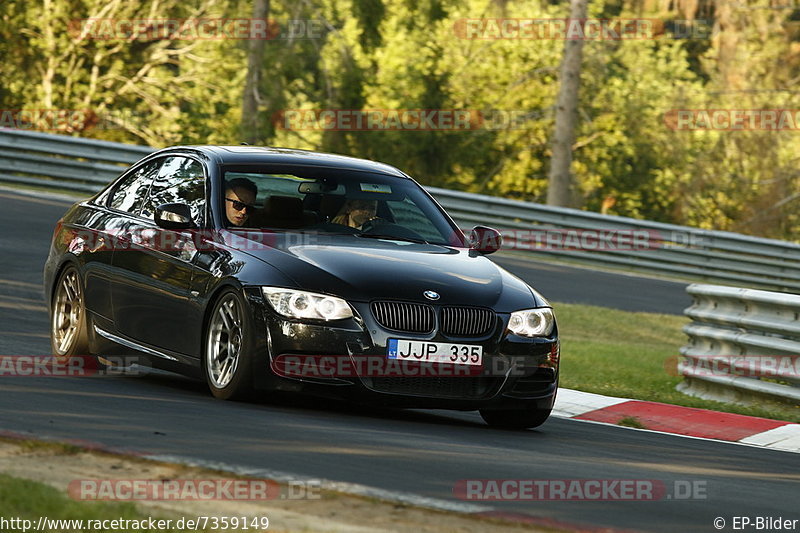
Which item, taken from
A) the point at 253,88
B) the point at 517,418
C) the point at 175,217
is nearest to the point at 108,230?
the point at 175,217

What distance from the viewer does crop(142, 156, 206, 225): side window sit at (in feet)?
29.6

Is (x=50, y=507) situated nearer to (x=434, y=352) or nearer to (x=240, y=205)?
(x=434, y=352)

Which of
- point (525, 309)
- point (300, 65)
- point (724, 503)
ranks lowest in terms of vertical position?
point (724, 503)

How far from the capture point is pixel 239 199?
348 inches

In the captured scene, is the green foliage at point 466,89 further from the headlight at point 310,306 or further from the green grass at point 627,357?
the headlight at point 310,306

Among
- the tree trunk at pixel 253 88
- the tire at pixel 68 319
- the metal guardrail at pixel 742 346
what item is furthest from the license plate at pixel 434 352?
the tree trunk at pixel 253 88

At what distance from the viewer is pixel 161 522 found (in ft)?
15.4

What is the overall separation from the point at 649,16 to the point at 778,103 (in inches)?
376

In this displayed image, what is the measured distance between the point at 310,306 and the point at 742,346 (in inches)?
192

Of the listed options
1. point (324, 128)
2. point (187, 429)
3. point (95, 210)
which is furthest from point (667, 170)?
point (187, 429)

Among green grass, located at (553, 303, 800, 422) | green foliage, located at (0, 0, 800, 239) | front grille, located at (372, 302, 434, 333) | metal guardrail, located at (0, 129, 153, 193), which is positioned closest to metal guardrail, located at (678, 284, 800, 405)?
green grass, located at (553, 303, 800, 422)

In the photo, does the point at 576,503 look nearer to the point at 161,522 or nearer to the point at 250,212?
the point at 161,522

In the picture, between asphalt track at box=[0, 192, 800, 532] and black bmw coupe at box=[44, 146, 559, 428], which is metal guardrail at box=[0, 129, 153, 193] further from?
asphalt track at box=[0, 192, 800, 532]

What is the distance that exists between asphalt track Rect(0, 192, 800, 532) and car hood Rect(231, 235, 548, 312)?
0.72 meters
